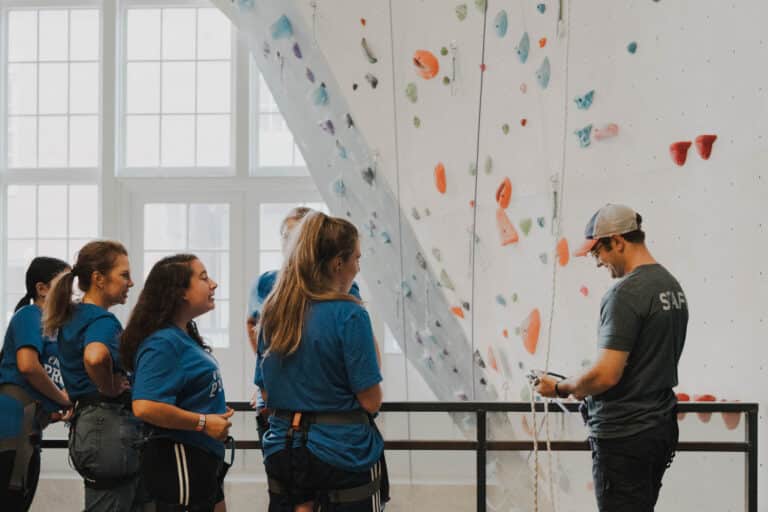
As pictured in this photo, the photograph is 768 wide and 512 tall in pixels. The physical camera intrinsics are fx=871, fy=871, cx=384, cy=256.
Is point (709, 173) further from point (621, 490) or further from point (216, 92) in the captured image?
point (216, 92)

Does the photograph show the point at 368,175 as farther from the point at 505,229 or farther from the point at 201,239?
the point at 201,239

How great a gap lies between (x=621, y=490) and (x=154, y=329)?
1311mm

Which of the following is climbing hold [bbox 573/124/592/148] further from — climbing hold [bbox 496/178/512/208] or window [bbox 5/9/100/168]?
window [bbox 5/9/100/168]

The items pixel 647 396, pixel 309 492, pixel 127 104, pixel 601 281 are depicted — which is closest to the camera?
pixel 309 492

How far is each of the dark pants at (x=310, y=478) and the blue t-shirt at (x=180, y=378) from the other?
226 mm

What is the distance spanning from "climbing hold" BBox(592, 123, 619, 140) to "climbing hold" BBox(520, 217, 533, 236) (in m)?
0.43

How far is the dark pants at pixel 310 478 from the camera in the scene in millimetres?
2070

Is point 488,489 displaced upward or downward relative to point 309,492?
downward

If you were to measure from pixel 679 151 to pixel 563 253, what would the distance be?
0.58 meters

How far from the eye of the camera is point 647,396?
234 centimetres

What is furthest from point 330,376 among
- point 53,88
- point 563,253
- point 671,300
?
point 53,88

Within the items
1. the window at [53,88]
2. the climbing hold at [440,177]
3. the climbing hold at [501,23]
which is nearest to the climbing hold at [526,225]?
the climbing hold at [440,177]

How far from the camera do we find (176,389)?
7.05 ft

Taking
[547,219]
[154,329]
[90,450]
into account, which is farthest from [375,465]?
[547,219]
